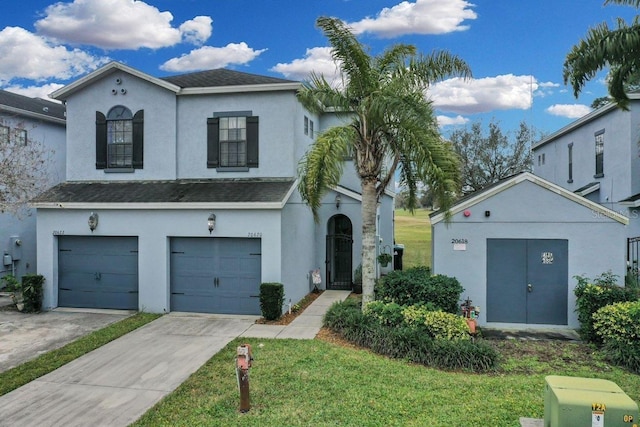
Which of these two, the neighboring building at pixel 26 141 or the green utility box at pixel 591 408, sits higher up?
the neighboring building at pixel 26 141

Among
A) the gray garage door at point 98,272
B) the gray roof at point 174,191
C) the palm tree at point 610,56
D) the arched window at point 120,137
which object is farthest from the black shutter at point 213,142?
the palm tree at point 610,56

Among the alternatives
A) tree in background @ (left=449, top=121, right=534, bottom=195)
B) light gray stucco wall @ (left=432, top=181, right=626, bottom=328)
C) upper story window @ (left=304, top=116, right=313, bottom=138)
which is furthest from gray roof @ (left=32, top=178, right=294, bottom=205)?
tree in background @ (left=449, top=121, right=534, bottom=195)

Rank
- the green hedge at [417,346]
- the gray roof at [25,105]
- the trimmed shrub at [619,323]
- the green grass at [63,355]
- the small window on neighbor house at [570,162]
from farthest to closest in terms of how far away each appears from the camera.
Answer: the small window on neighbor house at [570,162] → the gray roof at [25,105] → the trimmed shrub at [619,323] → the green hedge at [417,346] → the green grass at [63,355]

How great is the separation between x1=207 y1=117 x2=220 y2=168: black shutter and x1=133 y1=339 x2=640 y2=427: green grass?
21.8 feet

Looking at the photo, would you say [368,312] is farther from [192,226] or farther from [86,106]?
[86,106]

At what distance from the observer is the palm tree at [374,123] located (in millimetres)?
9469

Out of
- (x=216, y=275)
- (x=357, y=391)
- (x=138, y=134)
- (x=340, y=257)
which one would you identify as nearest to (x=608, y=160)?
(x=340, y=257)

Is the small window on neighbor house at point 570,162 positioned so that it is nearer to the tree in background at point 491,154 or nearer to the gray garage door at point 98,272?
the tree in background at point 491,154

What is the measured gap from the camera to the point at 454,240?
11078 millimetres

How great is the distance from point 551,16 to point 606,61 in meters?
5.70

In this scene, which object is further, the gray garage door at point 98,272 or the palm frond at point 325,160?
the gray garage door at point 98,272

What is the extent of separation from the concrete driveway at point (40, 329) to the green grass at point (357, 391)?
158 inches

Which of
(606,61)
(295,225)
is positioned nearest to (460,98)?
(606,61)

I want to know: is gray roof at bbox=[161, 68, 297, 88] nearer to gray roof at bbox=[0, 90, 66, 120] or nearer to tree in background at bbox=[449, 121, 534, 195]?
gray roof at bbox=[0, 90, 66, 120]
